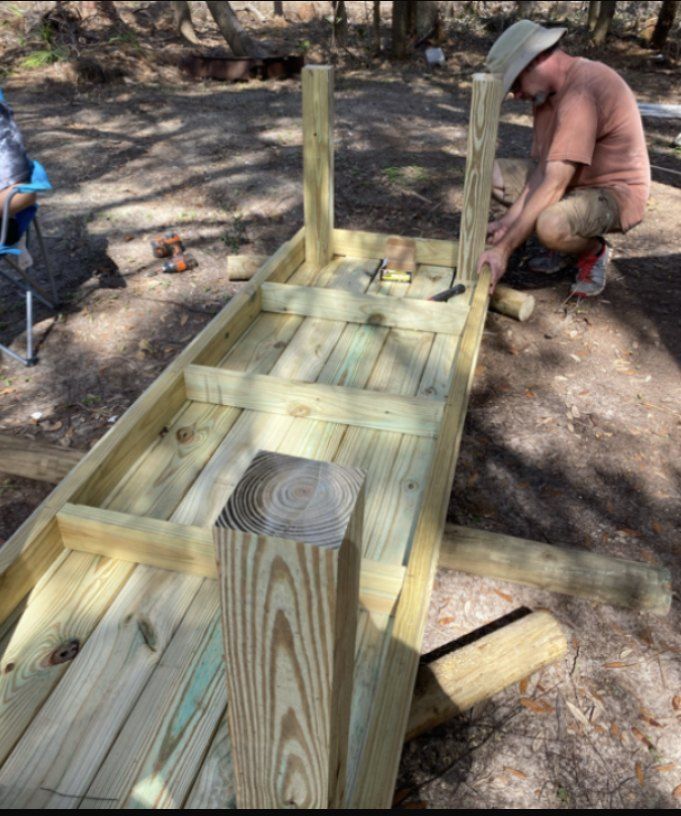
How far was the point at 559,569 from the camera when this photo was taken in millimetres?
2609

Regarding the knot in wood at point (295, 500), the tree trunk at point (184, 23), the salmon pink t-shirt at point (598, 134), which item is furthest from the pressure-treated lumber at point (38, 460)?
the tree trunk at point (184, 23)

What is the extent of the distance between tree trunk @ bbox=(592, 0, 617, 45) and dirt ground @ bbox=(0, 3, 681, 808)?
522 centimetres

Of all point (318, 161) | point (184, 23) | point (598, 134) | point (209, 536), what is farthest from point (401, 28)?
point (209, 536)

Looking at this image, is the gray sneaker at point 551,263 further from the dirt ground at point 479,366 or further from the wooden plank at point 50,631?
the wooden plank at point 50,631

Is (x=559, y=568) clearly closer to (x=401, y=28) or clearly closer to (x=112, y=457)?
(x=112, y=457)

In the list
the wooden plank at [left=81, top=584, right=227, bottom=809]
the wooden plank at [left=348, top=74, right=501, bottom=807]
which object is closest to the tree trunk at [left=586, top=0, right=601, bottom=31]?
the wooden plank at [left=348, top=74, right=501, bottom=807]

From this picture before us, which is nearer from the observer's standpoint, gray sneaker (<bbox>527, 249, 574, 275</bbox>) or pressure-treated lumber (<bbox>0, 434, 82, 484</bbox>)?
pressure-treated lumber (<bbox>0, 434, 82, 484</bbox>)

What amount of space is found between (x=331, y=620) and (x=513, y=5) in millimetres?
19370

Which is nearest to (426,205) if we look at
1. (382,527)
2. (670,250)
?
(670,250)

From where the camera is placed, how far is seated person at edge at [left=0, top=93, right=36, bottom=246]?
4.02 m

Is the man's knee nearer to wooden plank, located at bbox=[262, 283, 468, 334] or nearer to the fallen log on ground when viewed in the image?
wooden plank, located at bbox=[262, 283, 468, 334]

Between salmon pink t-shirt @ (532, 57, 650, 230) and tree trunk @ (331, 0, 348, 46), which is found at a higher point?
salmon pink t-shirt @ (532, 57, 650, 230)

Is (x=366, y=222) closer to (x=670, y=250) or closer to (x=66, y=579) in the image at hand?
(x=670, y=250)

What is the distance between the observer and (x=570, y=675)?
2.45 m
